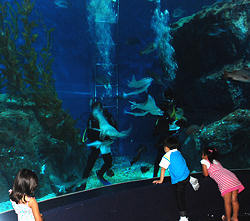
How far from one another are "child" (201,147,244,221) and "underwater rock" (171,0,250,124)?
146 inches

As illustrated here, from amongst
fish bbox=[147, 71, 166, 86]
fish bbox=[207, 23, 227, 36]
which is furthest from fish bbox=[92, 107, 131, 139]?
A: fish bbox=[207, 23, 227, 36]

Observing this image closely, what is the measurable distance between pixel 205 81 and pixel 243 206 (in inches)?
162

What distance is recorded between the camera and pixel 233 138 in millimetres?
5574

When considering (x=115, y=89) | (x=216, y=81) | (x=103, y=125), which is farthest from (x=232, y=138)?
(x=115, y=89)

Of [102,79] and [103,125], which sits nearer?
[103,125]

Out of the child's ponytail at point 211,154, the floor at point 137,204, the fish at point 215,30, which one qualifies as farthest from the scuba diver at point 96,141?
the fish at point 215,30

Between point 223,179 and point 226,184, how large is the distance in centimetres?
7

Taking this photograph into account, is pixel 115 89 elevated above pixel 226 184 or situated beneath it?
elevated above

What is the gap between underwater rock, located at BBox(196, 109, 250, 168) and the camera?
5.57 metres

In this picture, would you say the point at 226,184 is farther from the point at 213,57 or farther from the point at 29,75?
the point at 213,57

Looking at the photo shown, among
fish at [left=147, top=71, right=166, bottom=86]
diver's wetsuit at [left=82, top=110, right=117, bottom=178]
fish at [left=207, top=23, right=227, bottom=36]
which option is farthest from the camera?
fish at [left=147, top=71, right=166, bottom=86]

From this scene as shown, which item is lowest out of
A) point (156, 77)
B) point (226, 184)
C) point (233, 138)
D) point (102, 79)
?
point (226, 184)

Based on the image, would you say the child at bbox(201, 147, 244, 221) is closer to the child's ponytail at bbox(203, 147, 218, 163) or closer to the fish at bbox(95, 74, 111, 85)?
the child's ponytail at bbox(203, 147, 218, 163)

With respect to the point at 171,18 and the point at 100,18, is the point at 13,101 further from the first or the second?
the point at 171,18
